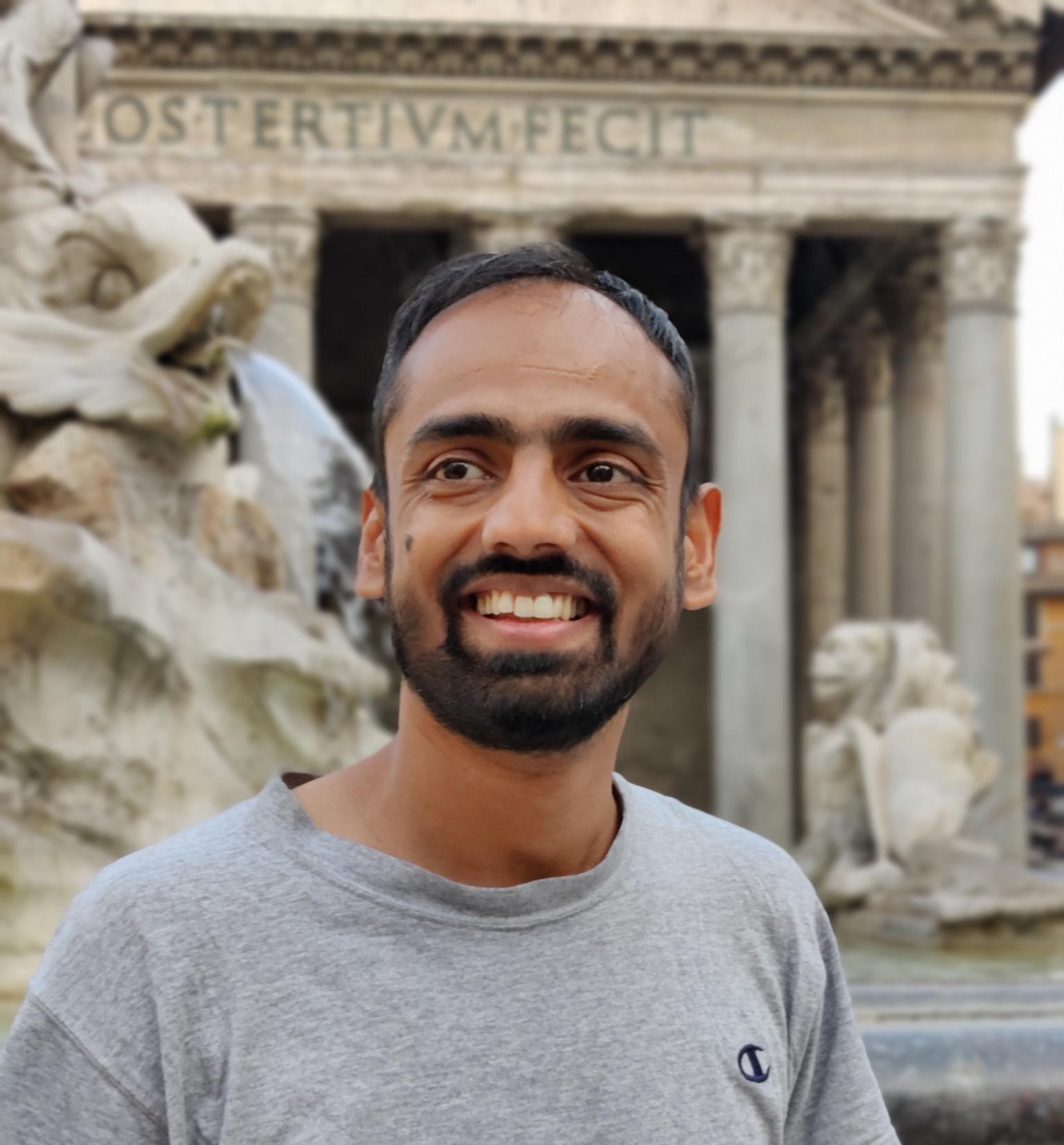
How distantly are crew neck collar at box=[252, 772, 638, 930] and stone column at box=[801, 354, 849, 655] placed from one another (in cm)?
2814

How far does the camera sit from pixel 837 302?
28.8 m

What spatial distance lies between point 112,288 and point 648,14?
1763 cm

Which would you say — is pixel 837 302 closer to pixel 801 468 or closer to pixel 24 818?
pixel 801 468

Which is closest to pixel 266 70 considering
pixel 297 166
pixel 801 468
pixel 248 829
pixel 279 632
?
pixel 297 166

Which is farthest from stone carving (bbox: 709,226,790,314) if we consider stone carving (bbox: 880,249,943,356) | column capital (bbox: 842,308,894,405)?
column capital (bbox: 842,308,894,405)

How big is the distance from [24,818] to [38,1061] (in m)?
3.95

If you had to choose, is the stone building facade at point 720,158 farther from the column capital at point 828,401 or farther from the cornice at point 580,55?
the column capital at point 828,401

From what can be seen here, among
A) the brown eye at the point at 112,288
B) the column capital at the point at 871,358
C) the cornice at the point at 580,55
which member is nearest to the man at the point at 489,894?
the brown eye at the point at 112,288

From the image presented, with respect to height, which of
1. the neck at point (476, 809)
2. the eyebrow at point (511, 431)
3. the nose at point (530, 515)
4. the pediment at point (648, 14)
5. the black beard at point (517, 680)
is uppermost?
the pediment at point (648, 14)

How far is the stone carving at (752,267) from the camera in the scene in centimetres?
2223

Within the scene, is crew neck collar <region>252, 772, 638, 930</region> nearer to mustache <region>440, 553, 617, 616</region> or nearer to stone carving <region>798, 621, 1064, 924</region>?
mustache <region>440, 553, 617, 616</region>

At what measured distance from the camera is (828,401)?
29562mm

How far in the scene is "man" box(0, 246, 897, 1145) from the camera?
118 centimetres

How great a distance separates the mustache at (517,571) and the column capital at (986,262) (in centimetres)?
2206
